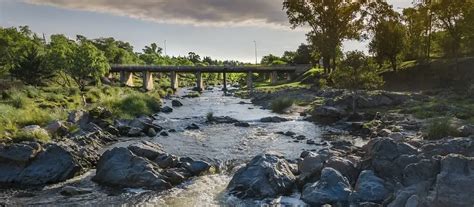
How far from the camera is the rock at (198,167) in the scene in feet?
85.4

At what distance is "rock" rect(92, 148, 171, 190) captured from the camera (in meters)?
23.4

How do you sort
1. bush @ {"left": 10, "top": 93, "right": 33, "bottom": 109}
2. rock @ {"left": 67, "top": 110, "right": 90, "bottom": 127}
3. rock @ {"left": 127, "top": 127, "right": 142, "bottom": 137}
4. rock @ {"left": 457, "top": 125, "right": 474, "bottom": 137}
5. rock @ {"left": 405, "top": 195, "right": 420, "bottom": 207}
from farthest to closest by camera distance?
bush @ {"left": 10, "top": 93, "right": 33, "bottom": 109}, rock @ {"left": 67, "top": 110, "right": 90, "bottom": 127}, rock @ {"left": 127, "top": 127, "right": 142, "bottom": 137}, rock @ {"left": 457, "top": 125, "right": 474, "bottom": 137}, rock @ {"left": 405, "top": 195, "right": 420, "bottom": 207}

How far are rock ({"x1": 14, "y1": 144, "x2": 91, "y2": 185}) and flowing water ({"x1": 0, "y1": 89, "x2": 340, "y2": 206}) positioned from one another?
2.55 ft

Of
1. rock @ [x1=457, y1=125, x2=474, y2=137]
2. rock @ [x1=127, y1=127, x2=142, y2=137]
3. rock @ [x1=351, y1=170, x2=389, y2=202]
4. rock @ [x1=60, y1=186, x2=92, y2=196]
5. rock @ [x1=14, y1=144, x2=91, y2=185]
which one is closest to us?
rock @ [x1=351, y1=170, x2=389, y2=202]

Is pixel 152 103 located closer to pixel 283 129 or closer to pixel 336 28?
pixel 283 129

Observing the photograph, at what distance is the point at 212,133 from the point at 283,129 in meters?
7.57

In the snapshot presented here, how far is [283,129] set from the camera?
145 feet

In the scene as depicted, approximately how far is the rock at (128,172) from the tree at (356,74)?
1192 inches

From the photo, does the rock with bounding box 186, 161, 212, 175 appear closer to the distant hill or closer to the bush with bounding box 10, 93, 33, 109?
the bush with bounding box 10, 93, 33, 109

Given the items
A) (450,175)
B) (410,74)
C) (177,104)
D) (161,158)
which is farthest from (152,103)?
(450,175)

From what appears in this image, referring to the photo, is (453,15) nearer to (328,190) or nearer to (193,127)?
(193,127)

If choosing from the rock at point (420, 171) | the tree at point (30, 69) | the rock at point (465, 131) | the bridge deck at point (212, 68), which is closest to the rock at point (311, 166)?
the rock at point (420, 171)

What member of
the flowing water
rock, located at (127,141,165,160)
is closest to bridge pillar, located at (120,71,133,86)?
the flowing water

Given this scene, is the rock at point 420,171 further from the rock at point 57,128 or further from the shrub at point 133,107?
the shrub at point 133,107
